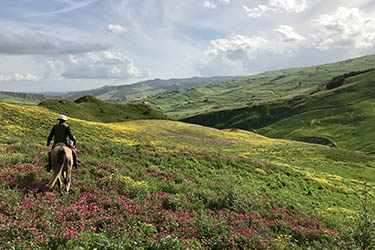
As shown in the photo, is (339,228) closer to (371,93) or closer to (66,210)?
(66,210)

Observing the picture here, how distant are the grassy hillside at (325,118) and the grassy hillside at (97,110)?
85.0 m

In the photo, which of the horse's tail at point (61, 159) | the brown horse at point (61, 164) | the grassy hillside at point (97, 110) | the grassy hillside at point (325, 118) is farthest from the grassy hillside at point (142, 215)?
the grassy hillside at point (325, 118)

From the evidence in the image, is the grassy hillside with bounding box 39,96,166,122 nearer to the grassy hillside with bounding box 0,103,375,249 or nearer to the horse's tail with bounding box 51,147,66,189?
the grassy hillside with bounding box 0,103,375,249

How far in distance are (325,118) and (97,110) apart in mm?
140008

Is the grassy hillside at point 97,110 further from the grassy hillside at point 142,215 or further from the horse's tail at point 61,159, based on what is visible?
the horse's tail at point 61,159

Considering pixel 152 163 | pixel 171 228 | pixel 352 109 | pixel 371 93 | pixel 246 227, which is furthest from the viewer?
pixel 371 93

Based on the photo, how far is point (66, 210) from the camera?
8.93 metres

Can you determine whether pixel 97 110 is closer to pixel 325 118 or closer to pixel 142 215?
pixel 142 215

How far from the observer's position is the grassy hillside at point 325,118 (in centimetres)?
11906

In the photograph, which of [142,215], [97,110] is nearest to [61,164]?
[142,215]

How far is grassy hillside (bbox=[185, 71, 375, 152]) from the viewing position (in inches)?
4688

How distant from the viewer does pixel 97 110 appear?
351 feet

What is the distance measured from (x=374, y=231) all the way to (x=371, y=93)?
203m

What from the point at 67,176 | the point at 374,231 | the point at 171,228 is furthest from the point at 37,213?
the point at 374,231
